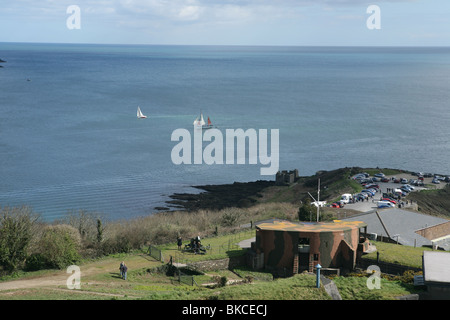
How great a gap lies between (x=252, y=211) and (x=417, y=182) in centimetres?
2591

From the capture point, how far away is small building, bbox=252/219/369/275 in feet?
114

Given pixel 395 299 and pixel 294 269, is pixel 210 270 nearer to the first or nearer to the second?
pixel 294 269

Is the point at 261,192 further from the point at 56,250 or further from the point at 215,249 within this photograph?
the point at 56,250

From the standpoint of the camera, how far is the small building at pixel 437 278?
2308 centimetres

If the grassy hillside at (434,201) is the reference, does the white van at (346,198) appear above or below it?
above

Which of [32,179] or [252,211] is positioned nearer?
[252,211]

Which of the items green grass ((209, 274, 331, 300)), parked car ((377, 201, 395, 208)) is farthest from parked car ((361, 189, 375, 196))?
green grass ((209, 274, 331, 300))

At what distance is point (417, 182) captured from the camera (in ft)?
231

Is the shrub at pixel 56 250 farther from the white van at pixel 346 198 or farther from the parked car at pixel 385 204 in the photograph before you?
the white van at pixel 346 198

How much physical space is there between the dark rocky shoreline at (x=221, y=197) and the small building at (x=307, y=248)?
32068mm

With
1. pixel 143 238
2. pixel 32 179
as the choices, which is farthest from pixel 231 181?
pixel 143 238

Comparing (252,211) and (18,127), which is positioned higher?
(18,127)

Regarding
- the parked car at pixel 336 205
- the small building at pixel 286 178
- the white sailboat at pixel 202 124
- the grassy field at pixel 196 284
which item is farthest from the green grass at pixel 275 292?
A: the white sailboat at pixel 202 124

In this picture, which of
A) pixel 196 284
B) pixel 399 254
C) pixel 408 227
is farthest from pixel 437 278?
pixel 408 227
